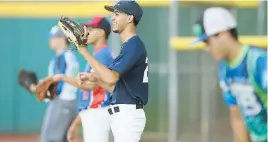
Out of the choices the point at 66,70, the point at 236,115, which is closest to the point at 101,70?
the point at 236,115

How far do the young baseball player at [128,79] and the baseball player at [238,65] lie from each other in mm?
1093

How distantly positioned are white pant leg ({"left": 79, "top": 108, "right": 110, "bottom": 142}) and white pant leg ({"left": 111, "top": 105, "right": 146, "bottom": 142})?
1.25 m

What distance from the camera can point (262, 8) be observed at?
12.9 metres

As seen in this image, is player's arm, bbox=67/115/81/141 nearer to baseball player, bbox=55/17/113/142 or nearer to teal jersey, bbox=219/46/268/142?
baseball player, bbox=55/17/113/142

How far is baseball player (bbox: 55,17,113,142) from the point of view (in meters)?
8.19

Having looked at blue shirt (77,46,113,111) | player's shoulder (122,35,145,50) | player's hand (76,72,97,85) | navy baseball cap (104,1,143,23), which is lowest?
blue shirt (77,46,113,111)

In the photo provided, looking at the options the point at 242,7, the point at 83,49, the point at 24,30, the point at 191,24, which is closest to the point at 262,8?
the point at 242,7

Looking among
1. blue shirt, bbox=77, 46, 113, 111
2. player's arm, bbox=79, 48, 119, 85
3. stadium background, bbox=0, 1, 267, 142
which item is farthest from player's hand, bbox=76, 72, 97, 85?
stadium background, bbox=0, 1, 267, 142

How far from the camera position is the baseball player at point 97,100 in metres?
8.19

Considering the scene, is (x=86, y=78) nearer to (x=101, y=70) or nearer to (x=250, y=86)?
(x=101, y=70)

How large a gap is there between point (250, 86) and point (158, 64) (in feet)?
28.0

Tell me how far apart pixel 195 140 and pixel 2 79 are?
4.89 meters

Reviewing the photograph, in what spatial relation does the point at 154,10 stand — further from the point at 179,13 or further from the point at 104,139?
the point at 104,139

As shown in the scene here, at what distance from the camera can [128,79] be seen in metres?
6.89
